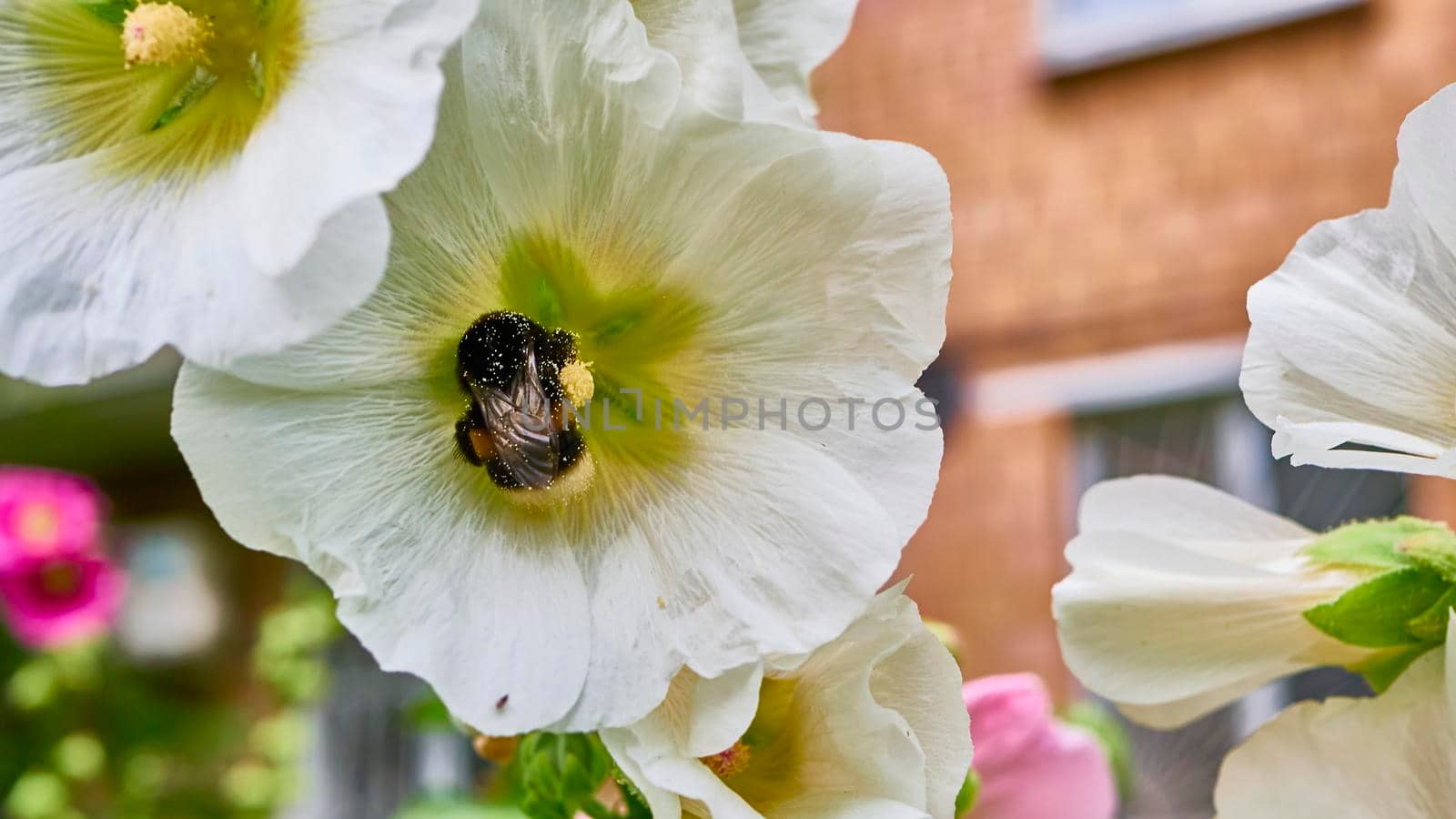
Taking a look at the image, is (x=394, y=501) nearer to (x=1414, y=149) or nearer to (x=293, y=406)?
(x=293, y=406)

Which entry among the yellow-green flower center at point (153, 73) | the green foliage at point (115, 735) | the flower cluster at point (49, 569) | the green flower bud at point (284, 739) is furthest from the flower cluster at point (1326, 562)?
the green flower bud at point (284, 739)

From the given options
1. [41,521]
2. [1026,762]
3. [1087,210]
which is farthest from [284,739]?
[1087,210]

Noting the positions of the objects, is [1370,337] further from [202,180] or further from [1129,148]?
[1129,148]

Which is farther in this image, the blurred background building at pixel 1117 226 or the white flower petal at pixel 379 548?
the blurred background building at pixel 1117 226


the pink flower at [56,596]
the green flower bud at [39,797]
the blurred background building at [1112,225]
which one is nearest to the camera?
the green flower bud at [39,797]

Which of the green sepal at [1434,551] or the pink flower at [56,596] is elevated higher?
the green sepal at [1434,551]

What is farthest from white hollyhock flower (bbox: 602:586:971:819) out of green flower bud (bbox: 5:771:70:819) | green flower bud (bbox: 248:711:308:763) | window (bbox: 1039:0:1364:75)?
window (bbox: 1039:0:1364:75)

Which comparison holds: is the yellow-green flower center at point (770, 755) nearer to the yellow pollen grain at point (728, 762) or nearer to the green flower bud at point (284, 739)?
the yellow pollen grain at point (728, 762)
